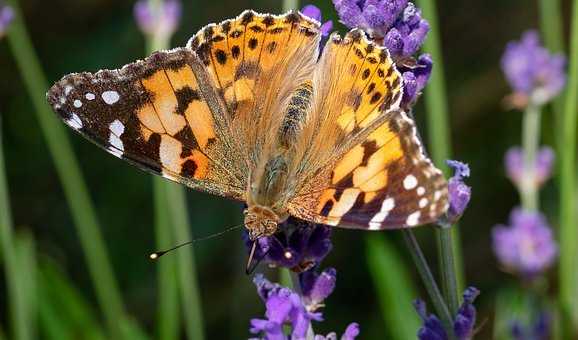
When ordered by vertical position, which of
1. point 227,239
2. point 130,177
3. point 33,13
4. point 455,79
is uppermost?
point 33,13

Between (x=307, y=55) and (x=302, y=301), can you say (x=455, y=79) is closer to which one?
(x=307, y=55)

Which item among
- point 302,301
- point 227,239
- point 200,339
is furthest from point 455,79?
point 302,301

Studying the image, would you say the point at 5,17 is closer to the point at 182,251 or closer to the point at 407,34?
the point at 182,251

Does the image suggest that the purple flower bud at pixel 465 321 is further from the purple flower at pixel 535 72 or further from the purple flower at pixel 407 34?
the purple flower at pixel 535 72

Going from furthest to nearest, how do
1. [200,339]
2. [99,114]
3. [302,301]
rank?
[200,339], [99,114], [302,301]

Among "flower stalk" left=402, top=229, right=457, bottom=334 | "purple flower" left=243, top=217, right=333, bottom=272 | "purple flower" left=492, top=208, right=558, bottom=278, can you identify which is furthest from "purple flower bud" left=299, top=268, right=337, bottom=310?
"purple flower" left=492, top=208, right=558, bottom=278

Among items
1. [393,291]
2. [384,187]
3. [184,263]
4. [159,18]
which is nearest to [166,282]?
[184,263]
